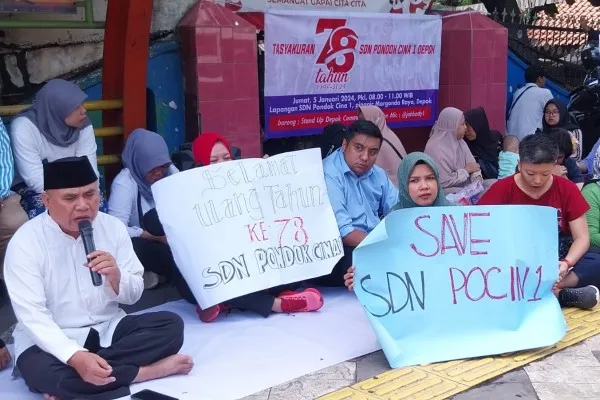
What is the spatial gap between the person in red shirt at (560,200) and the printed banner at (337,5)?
3.33 m

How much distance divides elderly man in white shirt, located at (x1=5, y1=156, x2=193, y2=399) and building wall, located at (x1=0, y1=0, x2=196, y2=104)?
10.1 feet

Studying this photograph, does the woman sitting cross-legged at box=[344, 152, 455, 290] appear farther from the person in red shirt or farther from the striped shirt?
the striped shirt

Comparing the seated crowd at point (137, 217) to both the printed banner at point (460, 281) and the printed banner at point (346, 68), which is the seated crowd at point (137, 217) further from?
the printed banner at point (346, 68)

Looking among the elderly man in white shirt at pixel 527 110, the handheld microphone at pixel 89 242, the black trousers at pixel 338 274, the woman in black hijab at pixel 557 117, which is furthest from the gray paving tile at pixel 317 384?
the elderly man in white shirt at pixel 527 110

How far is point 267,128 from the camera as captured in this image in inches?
295

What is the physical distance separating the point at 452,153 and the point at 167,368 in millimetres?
4021

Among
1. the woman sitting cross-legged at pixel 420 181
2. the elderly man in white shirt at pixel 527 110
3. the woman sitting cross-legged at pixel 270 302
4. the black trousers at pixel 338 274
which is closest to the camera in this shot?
the woman sitting cross-legged at pixel 420 181

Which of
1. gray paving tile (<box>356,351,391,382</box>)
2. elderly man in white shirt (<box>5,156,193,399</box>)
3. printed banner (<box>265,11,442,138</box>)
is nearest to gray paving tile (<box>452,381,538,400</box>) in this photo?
gray paving tile (<box>356,351,391,382</box>)

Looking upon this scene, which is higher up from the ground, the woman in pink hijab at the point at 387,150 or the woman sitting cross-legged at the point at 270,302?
the woman in pink hijab at the point at 387,150

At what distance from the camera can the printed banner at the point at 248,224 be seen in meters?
4.58

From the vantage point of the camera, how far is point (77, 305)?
367 centimetres

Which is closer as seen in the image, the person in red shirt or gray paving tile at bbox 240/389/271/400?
gray paving tile at bbox 240/389/271/400

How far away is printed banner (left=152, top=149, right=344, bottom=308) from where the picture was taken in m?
4.58

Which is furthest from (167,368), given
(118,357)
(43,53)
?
(43,53)
